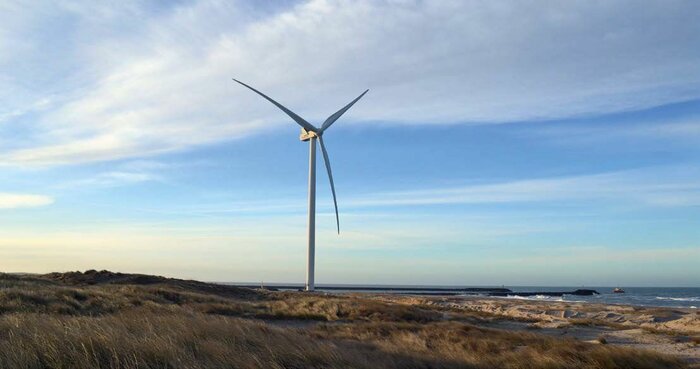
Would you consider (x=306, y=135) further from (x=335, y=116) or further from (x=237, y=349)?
(x=237, y=349)

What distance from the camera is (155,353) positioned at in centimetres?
999

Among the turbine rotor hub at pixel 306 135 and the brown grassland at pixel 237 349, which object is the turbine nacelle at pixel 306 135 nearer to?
the turbine rotor hub at pixel 306 135

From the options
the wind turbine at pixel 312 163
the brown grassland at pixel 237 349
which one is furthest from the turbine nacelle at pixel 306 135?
the brown grassland at pixel 237 349

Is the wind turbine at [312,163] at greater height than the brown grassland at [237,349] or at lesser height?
greater

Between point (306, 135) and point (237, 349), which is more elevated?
point (306, 135)

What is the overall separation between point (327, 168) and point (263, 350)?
50579 millimetres

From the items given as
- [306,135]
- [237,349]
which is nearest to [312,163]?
[306,135]

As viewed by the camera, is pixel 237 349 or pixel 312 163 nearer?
pixel 237 349

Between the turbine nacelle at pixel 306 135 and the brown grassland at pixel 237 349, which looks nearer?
the brown grassland at pixel 237 349

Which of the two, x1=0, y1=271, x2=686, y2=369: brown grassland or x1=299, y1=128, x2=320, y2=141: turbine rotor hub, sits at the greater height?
x1=299, y1=128, x2=320, y2=141: turbine rotor hub

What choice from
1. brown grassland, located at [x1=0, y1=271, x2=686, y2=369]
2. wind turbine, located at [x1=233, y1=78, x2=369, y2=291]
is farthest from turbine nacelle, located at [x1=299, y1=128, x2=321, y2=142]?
brown grassland, located at [x1=0, y1=271, x2=686, y2=369]

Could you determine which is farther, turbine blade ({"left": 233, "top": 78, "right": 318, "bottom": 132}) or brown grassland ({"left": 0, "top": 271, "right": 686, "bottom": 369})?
turbine blade ({"left": 233, "top": 78, "right": 318, "bottom": 132})

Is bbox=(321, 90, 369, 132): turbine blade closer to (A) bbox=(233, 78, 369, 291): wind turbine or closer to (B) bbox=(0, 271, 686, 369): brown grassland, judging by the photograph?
(A) bbox=(233, 78, 369, 291): wind turbine

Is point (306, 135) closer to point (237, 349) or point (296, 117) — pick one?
point (296, 117)
